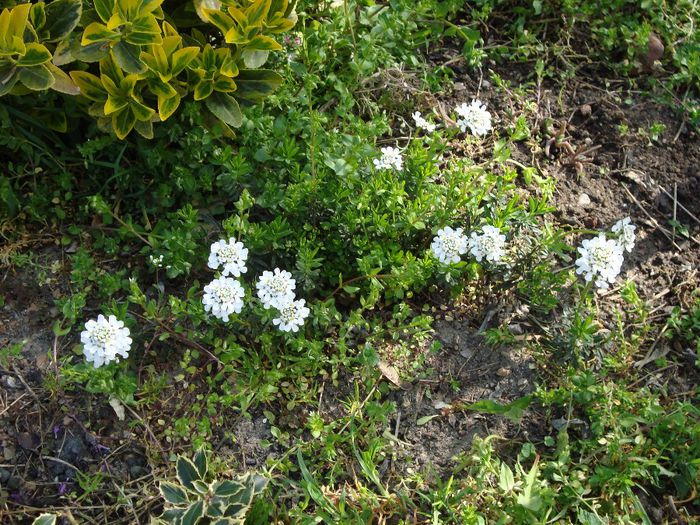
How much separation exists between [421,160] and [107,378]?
4.87ft

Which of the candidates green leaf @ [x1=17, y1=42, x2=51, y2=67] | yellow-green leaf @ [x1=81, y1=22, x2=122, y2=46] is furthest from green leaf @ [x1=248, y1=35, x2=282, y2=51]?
green leaf @ [x1=17, y1=42, x2=51, y2=67]

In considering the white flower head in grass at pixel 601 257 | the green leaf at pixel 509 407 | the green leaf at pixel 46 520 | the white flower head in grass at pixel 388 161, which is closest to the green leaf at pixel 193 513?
the green leaf at pixel 46 520

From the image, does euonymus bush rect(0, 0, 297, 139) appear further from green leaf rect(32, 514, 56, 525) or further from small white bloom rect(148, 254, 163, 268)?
green leaf rect(32, 514, 56, 525)

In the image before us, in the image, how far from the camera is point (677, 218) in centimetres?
342

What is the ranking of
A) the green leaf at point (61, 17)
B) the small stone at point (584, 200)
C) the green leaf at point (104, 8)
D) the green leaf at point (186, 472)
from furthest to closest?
the small stone at point (584, 200)
the green leaf at point (61, 17)
the green leaf at point (104, 8)
the green leaf at point (186, 472)

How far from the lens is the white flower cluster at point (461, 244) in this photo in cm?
278

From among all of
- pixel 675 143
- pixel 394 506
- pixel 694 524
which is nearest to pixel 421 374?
→ pixel 394 506

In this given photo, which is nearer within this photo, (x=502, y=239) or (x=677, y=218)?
(x=502, y=239)

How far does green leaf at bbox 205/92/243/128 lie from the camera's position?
2.88 metres

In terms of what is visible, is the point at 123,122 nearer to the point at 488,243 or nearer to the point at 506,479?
the point at 488,243

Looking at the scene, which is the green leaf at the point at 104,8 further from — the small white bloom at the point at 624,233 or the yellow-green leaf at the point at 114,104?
the small white bloom at the point at 624,233

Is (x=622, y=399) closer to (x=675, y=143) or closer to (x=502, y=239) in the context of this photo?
(x=502, y=239)

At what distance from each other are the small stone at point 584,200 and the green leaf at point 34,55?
2.36 m

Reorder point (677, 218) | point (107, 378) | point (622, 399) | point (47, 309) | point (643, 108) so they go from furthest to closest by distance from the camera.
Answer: point (643, 108) → point (677, 218) → point (47, 309) → point (622, 399) → point (107, 378)
